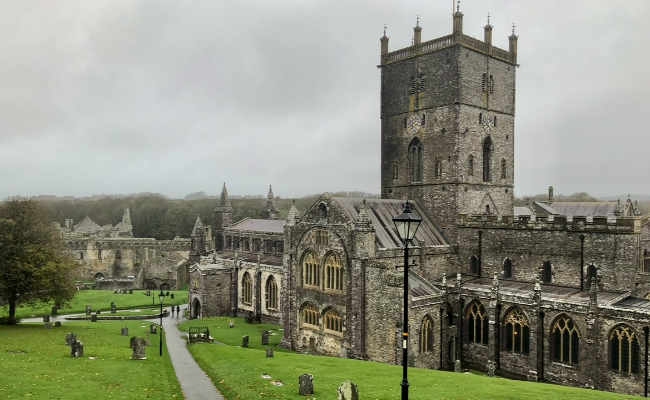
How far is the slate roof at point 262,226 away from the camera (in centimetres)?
5372

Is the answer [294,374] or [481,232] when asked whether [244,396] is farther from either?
[481,232]

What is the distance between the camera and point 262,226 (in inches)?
2216

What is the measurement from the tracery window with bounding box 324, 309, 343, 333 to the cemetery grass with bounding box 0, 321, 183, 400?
10.6 meters

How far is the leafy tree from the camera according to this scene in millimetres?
34750

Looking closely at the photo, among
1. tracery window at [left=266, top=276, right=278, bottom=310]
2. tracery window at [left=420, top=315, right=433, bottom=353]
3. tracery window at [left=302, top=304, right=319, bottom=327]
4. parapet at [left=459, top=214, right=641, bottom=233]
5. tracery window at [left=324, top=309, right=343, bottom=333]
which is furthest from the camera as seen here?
tracery window at [left=266, top=276, right=278, bottom=310]

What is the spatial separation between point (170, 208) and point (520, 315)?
103737mm

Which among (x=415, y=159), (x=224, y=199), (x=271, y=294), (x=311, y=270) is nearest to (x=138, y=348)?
(x=311, y=270)

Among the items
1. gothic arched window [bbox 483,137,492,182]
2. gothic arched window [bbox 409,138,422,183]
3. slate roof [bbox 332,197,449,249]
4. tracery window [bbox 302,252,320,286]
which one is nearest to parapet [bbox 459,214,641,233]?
slate roof [bbox 332,197,449,249]

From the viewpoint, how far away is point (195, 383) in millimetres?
24141

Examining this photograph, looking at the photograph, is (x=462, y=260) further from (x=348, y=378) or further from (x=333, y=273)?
(x=348, y=378)

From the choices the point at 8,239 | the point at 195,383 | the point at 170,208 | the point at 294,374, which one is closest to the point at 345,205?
the point at 294,374

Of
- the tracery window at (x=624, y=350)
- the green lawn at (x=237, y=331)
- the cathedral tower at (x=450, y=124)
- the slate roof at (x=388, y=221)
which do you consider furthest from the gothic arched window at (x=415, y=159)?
the tracery window at (x=624, y=350)

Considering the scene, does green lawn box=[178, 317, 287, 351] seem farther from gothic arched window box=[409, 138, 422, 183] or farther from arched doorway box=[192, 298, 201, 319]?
gothic arched window box=[409, 138, 422, 183]

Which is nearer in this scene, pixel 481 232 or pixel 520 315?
pixel 520 315
